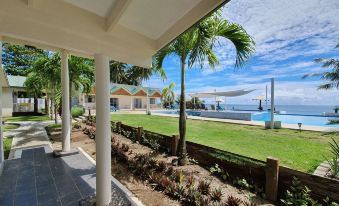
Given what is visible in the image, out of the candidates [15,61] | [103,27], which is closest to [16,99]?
[15,61]

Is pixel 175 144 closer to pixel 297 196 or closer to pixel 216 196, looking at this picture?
A: pixel 216 196

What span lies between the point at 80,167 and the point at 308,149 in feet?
26.3

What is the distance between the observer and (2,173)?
534 centimetres

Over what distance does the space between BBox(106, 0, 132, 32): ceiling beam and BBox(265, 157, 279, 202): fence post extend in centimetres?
389

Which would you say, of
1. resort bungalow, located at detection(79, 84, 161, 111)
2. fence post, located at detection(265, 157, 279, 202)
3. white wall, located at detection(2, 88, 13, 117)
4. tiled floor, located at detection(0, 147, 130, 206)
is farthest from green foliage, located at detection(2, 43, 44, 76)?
fence post, located at detection(265, 157, 279, 202)

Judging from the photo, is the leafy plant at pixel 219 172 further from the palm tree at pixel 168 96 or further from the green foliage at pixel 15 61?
the green foliage at pixel 15 61

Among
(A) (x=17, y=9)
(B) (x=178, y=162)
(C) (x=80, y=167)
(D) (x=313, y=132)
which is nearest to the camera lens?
(A) (x=17, y=9)

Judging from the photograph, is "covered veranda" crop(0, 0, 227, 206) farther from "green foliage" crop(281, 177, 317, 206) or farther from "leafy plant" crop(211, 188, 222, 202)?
"green foliage" crop(281, 177, 317, 206)

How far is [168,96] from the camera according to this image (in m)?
37.4

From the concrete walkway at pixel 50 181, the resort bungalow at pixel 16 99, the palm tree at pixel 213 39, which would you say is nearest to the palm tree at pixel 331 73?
the palm tree at pixel 213 39

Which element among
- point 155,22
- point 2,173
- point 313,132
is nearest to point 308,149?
point 313,132

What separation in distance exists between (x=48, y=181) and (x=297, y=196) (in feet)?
17.9

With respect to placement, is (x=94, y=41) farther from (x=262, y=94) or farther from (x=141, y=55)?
(x=262, y=94)

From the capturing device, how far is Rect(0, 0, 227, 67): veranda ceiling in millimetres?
2432
